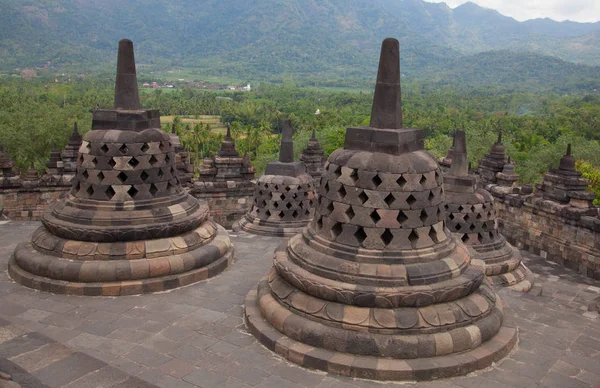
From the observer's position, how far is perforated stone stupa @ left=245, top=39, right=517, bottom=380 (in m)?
5.50

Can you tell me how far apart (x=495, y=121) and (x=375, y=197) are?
264 ft

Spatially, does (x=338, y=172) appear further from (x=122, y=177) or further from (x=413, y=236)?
(x=122, y=177)

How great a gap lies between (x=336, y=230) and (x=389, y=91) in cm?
185

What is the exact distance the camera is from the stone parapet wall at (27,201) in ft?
57.5

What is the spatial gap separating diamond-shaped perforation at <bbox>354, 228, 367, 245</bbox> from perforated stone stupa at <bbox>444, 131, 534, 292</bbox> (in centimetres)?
428

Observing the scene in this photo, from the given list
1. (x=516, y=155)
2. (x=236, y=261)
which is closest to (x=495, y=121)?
(x=516, y=155)

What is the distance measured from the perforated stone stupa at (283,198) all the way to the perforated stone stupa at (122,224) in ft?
15.4

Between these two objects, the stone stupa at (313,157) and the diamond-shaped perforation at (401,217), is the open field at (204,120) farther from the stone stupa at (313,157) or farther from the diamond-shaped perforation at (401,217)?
the diamond-shaped perforation at (401,217)

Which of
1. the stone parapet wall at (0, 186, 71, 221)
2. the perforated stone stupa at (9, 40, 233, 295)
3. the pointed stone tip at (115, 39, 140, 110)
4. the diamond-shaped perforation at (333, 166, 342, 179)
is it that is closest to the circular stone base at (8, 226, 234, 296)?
the perforated stone stupa at (9, 40, 233, 295)

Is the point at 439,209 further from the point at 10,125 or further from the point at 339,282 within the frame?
the point at 10,125

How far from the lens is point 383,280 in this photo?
571 centimetres

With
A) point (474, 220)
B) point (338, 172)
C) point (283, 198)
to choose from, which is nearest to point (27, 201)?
point (283, 198)

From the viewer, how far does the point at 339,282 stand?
19.0ft

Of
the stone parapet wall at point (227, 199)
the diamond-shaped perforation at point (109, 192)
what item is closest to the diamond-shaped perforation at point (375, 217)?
the diamond-shaped perforation at point (109, 192)
